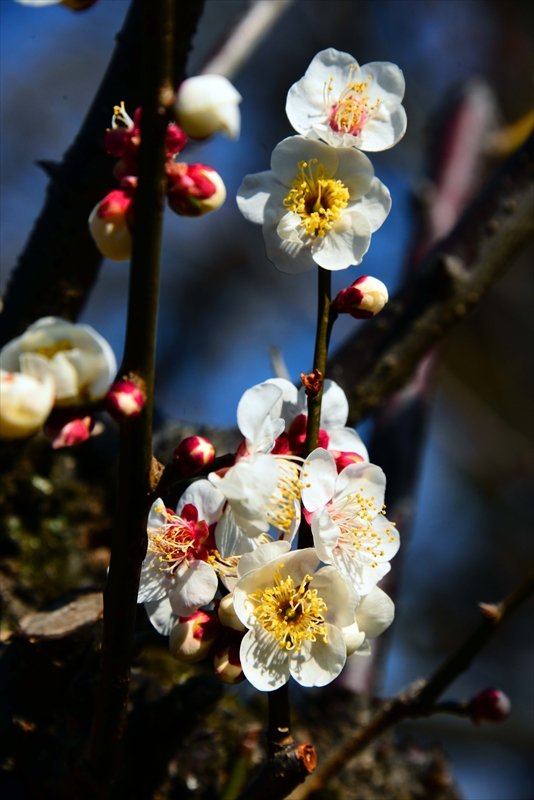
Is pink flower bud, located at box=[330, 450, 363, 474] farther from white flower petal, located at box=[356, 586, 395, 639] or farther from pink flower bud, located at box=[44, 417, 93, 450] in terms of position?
pink flower bud, located at box=[44, 417, 93, 450]

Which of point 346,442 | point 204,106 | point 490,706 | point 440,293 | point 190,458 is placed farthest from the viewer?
point 440,293

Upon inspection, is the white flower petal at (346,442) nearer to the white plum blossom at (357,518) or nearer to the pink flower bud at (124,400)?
the white plum blossom at (357,518)

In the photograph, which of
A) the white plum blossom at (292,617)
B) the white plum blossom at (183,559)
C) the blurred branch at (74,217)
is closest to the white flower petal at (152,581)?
the white plum blossom at (183,559)

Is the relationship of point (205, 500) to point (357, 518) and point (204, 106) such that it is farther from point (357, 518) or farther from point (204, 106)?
point (204, 106)

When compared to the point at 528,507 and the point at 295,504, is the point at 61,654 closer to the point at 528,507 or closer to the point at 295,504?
the point at 295,504

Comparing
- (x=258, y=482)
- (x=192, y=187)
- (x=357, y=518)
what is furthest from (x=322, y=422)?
(x=192, y=187)

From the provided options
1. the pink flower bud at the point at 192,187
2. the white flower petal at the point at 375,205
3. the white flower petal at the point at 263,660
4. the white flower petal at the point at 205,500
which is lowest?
the white flower petal at the point at 263,660
